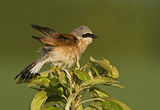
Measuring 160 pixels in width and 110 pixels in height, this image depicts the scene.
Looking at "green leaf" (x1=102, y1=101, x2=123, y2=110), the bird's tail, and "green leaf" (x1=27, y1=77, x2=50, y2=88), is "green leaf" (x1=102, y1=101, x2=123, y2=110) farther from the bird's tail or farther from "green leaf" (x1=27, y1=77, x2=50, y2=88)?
the bird's tail

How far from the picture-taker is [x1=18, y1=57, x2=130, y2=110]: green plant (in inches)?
59.7

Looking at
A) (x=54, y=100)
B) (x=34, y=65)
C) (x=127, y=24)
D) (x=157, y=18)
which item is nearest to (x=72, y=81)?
(x=54, y=100)

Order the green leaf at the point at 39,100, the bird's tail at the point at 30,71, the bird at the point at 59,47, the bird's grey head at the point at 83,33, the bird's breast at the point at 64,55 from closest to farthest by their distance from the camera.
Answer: the green leaf at the point at 39,100, the bird's tail at the point at 30,71, the bird at the point at 59,47, the bird's breast at the point at 64,55, the bird's grey head at the point at 83,33

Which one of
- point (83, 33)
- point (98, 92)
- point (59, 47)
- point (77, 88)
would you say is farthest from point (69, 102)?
point (83, 33)

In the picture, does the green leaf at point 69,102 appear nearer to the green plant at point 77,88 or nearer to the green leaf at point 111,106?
the green plant at point 77,88

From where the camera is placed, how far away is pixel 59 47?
2373 mm

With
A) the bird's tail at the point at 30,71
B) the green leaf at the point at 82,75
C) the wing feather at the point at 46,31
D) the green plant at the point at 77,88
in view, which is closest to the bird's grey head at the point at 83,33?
the bird's tail at the point at 30,71

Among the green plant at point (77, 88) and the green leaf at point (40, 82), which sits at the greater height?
the green leaf at point (40, 82)

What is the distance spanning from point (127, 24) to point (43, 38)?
12.5 metres

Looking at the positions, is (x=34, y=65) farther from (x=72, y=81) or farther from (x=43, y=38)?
(x=72, y=81)

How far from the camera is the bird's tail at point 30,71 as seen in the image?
188 cm

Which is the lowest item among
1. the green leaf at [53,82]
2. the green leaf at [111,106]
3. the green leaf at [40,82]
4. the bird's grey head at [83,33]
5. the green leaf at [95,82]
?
the green leaf at [111,106]

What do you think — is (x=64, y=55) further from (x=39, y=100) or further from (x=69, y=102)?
(x=69, y=102)

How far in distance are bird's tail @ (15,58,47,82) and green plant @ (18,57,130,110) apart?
191mm
